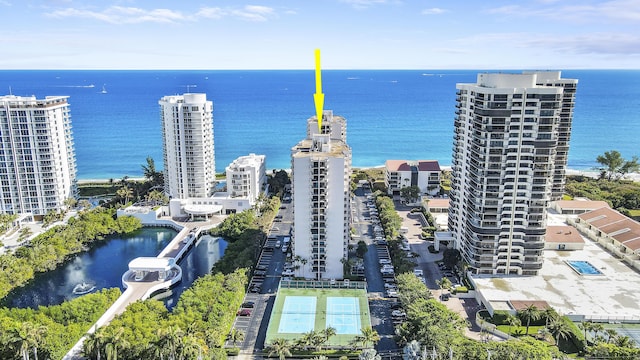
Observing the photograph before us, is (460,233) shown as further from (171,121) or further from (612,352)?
(171,121)

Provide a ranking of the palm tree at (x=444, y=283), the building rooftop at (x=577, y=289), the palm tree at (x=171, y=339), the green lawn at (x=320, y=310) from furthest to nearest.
A: the palm tree at (x=444, y=283)
the building rooftop at (x=577, y=289)
the green lawn at (x=320, y=310)
the palm tree at (x=171, y=339)

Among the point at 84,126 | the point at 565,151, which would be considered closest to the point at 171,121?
the point at 565,151

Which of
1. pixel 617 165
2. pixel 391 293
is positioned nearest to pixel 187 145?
pixel 391 293

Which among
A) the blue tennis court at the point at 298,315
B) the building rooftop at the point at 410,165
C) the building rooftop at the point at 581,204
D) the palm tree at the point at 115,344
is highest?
the building rooftop at the point at 410,165

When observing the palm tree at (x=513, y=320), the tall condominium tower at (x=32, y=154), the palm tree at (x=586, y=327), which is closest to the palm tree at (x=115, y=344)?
the palm tree at (x=513, y=320)

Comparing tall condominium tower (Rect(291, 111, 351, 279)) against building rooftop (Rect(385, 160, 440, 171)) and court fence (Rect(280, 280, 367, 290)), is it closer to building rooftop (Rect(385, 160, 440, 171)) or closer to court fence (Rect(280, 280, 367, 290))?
court fence (Rect(280, 280, 367, 290))

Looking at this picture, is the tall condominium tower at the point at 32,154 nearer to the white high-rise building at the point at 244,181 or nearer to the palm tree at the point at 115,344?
the white high-rise building at the point at 244,181
